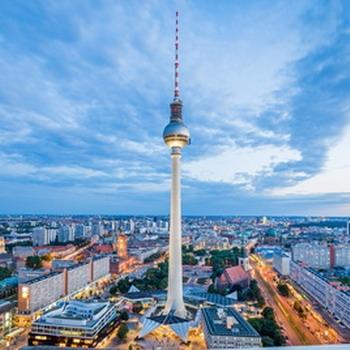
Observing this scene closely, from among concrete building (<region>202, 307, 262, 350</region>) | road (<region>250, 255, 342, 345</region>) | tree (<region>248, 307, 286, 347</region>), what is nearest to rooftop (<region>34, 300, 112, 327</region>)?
concrete building (<region>202, 307, 262, 350</region>)

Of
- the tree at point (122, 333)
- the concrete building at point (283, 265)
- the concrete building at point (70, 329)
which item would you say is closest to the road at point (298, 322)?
the concrete building at point (283, 265)

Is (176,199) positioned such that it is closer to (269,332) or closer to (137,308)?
(137,308)

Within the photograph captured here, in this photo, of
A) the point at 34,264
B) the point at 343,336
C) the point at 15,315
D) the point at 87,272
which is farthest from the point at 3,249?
the point at 343,336

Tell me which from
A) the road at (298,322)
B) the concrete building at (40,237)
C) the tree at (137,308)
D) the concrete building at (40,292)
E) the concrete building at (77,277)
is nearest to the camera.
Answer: the road at (298,322)

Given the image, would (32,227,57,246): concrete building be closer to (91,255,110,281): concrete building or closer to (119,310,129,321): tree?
(91,255,110,281): concrete building

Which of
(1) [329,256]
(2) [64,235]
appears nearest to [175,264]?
(1) [329,256]

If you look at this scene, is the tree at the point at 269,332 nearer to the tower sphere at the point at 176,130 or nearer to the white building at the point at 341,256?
the tower sphere at the point at 176,130
